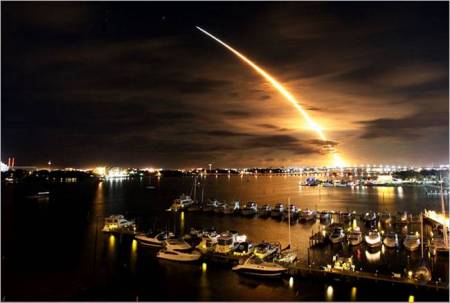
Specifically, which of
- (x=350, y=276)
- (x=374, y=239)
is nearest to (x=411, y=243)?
(x=374, y=239)

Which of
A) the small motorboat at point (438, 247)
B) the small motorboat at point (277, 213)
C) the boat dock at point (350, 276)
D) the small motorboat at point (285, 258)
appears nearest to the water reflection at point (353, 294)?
the boat dock at point (350, 276)

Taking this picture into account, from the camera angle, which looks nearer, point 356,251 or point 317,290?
point 317,290

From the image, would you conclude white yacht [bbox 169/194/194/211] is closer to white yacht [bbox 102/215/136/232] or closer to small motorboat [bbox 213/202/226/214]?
small motorboat [bbox 213/202/226/214]

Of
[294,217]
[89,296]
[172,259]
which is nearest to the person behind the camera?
[89,296]

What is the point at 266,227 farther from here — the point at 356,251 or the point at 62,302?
the point at 62,302

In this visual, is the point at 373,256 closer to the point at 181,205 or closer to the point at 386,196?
the point at 181,205

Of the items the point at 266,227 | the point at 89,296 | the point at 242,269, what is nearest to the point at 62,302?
the point at 89,296
